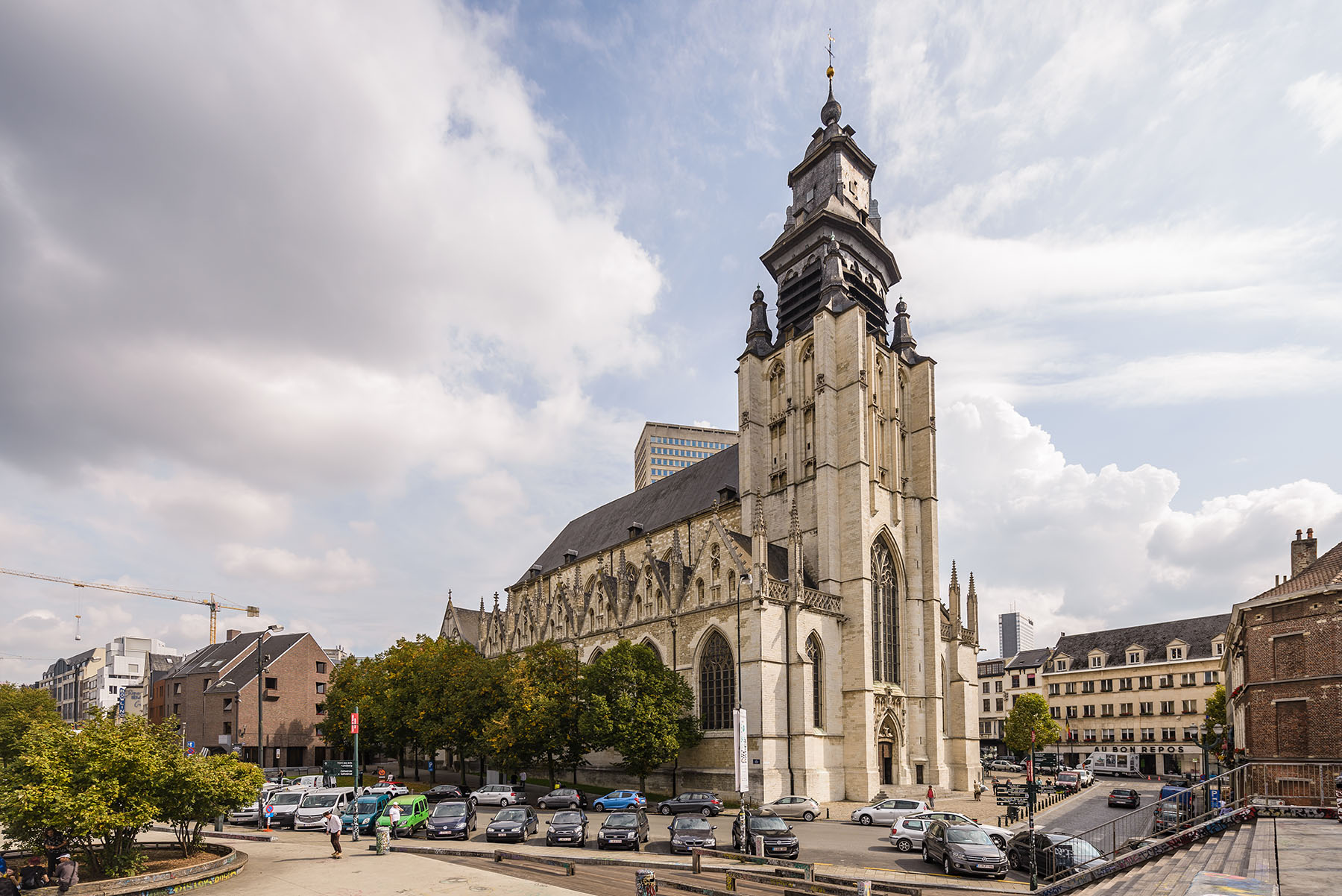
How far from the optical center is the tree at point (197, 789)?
22891mm

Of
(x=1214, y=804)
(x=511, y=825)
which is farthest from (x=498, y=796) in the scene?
(x=1214, y=804)

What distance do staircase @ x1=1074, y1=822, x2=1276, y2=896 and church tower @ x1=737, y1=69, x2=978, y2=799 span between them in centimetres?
2480

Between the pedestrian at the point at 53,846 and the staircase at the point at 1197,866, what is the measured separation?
25.5 meters

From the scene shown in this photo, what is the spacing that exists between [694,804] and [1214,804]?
20.8 m

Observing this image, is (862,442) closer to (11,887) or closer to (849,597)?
(849,597)

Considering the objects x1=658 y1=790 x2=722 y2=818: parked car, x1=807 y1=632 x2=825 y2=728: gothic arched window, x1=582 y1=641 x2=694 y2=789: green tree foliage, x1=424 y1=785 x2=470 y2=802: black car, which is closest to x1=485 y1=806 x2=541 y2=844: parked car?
x1=658 y1=790 x2=722 y2=818: parked car

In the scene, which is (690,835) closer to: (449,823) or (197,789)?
(449,823)

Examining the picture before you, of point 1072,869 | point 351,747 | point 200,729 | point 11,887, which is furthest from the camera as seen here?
point 200,729

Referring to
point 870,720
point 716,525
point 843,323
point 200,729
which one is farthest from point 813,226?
point 200,729

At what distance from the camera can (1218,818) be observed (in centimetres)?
2223

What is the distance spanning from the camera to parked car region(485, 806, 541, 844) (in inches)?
1160

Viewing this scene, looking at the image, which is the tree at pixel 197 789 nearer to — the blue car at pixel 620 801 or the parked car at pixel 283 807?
the parked car at pixel 283 807

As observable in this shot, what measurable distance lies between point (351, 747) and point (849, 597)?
138 ft

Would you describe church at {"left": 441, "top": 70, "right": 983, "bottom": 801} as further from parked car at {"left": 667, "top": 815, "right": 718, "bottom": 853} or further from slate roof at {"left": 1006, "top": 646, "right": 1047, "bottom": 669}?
slate roof at {"left": 1006, "top": 646, "right": 1047, "bottom": 669}
